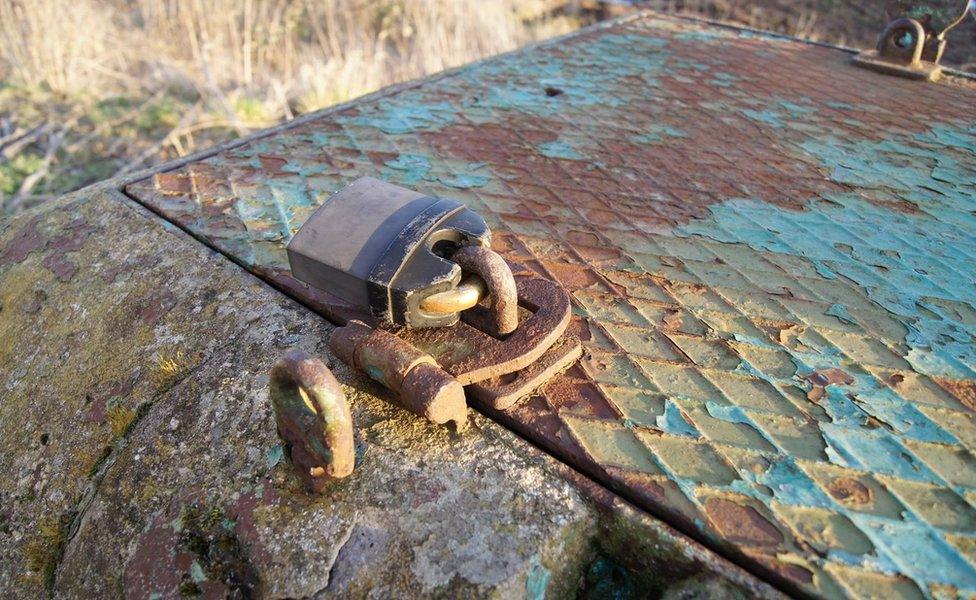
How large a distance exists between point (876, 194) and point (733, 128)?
56cm

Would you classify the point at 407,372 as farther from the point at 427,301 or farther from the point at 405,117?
the point at 405,117

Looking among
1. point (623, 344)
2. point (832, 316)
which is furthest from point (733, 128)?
point (623, 344)

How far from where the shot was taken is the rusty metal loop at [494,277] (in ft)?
3.71

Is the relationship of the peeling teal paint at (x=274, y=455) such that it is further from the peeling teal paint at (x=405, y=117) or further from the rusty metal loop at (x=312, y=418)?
the peeling teal paint at (x=405, y=117)

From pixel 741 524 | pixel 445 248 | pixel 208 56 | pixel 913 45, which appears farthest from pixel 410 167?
pixel 208 56

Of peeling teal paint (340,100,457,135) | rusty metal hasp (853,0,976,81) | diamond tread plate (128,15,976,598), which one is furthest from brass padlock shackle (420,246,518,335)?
rusty metal hasp (853,0,976,81)

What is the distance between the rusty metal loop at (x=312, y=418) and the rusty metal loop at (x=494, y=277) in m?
0.32

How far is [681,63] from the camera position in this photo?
2922mm

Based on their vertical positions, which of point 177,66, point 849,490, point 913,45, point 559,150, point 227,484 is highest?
point 913,45

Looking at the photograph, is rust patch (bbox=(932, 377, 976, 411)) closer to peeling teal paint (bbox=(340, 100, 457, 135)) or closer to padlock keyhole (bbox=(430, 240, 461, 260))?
padlock keyhole (bbox=(430, 240, 461, 260))

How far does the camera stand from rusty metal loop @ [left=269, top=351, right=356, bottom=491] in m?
0.92

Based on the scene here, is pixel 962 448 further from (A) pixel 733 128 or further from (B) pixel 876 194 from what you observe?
(A) pixel 733 128

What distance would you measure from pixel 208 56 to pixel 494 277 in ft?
21.1

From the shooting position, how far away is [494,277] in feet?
3.69
